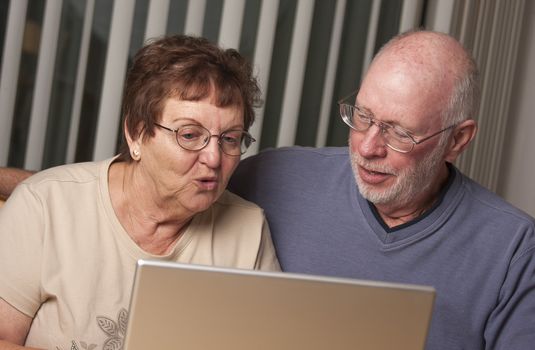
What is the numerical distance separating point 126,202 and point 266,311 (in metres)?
0.70

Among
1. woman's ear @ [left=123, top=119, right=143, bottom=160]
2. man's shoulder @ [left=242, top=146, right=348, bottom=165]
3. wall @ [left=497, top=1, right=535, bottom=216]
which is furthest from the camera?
wall @ [left=497, top=1, right=535, bottom=216]

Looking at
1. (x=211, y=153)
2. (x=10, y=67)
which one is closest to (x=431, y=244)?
(x=211, y=153)

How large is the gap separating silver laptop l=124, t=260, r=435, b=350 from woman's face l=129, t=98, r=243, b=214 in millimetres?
549

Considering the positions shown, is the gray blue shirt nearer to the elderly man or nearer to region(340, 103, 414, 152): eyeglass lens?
the elderly man

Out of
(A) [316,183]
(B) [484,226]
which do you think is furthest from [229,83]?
(B) [484,226]

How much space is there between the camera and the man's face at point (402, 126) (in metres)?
1.83

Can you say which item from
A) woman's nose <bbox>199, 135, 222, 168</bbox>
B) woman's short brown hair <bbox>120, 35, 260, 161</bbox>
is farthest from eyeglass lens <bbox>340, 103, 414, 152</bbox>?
woman's nose <bbox>199, 135, 222, 168</bbox>

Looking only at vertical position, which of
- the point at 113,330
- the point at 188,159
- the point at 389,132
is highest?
the point at 389,132

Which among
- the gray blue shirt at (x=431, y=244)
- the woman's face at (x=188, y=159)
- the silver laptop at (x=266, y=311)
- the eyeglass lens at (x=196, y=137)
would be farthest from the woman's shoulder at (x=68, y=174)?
the silver laptop at (x=266, y=311)

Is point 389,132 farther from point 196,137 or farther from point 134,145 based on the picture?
point 134,145

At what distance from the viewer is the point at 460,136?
77.3 inches

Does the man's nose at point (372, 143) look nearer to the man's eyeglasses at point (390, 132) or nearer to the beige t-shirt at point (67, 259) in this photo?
the man's eyeglasses at point (390, 132)

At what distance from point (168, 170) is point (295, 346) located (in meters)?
0.61

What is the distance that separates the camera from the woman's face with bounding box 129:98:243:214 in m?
1.70
